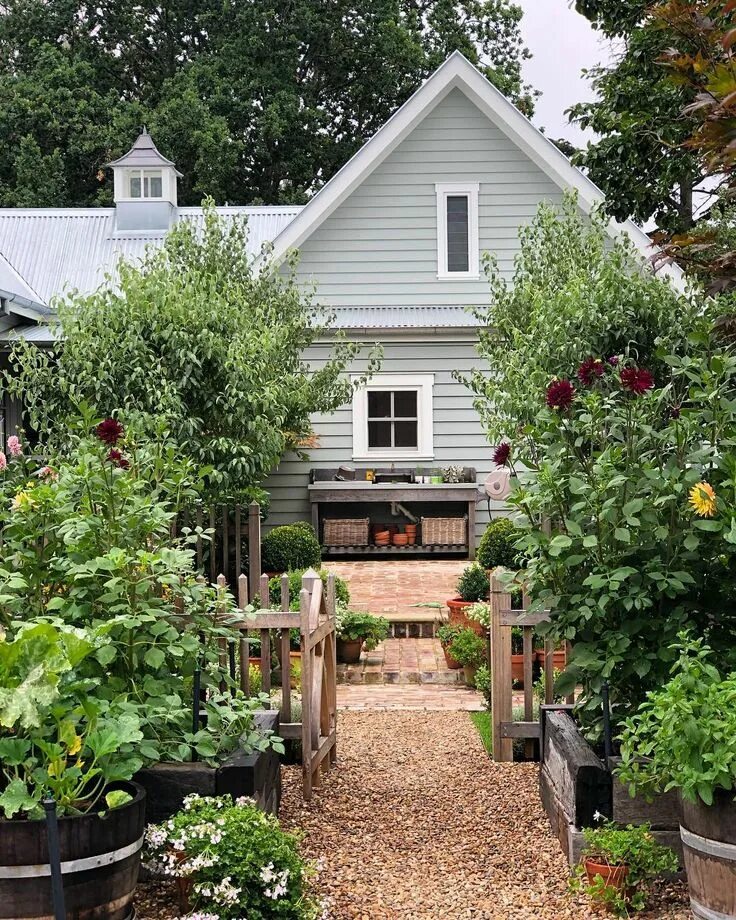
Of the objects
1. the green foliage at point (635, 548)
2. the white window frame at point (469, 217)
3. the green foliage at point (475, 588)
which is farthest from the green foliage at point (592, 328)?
the white window frame at point (469, 217)

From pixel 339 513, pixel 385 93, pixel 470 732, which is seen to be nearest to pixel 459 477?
pixel 339 513

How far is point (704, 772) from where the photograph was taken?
3344 millimetres

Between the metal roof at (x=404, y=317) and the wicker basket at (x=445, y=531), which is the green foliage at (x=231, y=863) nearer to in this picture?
the wicker basket at (x=445, y=531)

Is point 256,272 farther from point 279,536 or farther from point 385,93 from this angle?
point 385,93

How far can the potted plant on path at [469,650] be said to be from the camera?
8.34m

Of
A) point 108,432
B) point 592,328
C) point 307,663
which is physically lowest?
point 307,663

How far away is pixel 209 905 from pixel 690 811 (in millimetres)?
1556

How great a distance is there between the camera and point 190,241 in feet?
35.9

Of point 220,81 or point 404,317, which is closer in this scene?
point 404,317

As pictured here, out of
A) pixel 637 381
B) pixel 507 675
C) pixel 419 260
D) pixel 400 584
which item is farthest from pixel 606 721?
pixel 419 260

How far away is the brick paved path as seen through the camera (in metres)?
10.8

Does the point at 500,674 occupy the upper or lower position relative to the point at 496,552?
lower

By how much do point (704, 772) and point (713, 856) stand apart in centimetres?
27

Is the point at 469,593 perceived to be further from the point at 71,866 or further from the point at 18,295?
the point at 18,295
